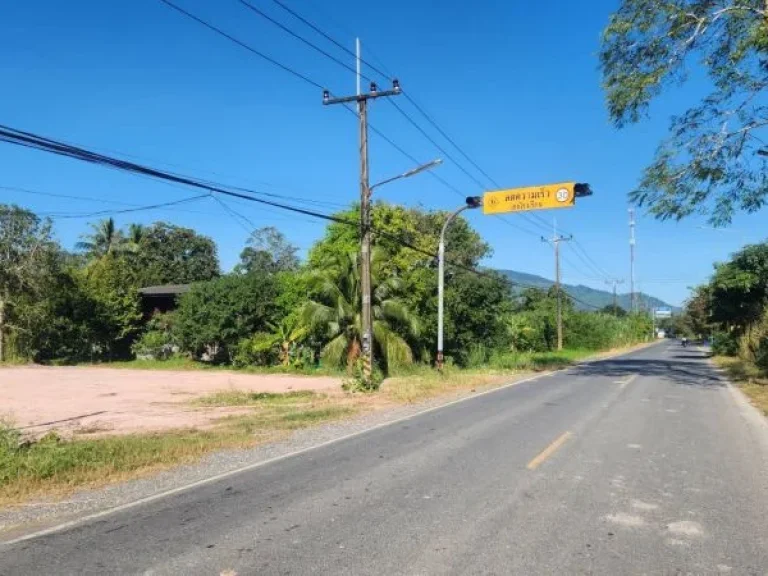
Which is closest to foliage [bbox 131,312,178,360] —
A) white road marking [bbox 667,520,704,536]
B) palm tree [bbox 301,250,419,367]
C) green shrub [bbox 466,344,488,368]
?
palm tree [bbox 301,250,419,367]

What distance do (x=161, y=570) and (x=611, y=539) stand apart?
367 cm

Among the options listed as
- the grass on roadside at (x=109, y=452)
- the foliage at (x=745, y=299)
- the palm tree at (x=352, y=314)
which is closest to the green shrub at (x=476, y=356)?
the palm tree at (x=352, y=314)

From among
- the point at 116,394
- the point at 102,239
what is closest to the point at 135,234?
the point at 102,239

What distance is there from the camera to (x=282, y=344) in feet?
107

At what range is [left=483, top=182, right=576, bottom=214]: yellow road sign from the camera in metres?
21.5

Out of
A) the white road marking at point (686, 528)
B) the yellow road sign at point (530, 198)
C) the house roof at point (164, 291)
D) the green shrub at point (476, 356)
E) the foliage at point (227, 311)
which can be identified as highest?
the yellow road sign at point (530, 198)

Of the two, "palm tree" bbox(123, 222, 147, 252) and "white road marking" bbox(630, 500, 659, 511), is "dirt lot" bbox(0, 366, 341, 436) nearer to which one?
"white road marking" bbox(630, 500, 659, 511)

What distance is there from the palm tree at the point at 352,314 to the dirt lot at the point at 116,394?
1.88 meters

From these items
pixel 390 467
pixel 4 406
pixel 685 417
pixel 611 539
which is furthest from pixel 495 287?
pixel 611 539

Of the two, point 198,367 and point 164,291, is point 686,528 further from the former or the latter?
point 164,291

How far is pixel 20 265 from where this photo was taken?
3366 cm

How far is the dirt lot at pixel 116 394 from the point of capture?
555 inches

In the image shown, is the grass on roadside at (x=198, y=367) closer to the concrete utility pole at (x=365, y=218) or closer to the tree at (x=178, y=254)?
the concrete utility pole at (x=365, y=218)

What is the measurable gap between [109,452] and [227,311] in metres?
22.9
